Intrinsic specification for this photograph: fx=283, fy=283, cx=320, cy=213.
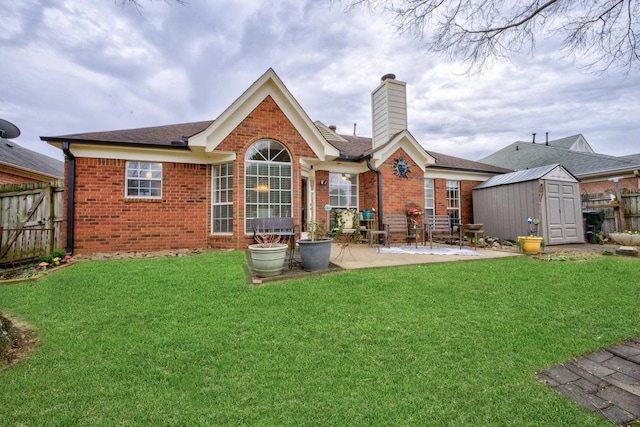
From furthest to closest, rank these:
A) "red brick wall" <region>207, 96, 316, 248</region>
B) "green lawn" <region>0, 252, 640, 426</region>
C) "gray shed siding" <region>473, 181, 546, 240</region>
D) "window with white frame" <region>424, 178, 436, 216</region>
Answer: "window with white frame" <region>424, 178, 436, 216</region> < "gray shed siding" <region>473, 181, 546, 240</region> < "red brick wall" <region>207, 96, 316, 248</region> < "green lawn" <region>0, 252, 640, 426</region>

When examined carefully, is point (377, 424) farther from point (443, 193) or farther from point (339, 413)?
point (443, 193)

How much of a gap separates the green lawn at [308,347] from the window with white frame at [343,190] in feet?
19.5

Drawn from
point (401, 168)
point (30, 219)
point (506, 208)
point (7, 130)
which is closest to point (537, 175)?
point (506, 208)

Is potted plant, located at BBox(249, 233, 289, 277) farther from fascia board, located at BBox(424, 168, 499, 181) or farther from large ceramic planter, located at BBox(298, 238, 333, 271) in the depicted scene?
fascia board, located at BBox(424, 168, 499, 181)

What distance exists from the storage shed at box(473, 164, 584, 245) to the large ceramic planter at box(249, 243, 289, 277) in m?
8.97

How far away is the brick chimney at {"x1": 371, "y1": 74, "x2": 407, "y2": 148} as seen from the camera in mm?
11188

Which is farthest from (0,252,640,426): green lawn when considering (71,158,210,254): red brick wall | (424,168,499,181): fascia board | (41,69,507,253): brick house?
(424,168,499,181): fascia board

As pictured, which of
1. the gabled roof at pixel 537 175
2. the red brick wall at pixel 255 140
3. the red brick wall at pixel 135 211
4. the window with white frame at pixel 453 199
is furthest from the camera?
the window with white frame at pixel 453 199

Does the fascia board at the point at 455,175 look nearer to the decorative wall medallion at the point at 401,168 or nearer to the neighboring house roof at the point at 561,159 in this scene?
the decorative wall medallion at the point at 401,168

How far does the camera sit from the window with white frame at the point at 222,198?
28.0 feet

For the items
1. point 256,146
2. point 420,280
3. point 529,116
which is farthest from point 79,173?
point 529,116

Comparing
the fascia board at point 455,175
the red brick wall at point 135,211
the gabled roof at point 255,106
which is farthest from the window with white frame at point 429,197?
the red brick wall at point 135,211

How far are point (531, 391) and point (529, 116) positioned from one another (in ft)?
50.4

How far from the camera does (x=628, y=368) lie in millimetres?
2369
